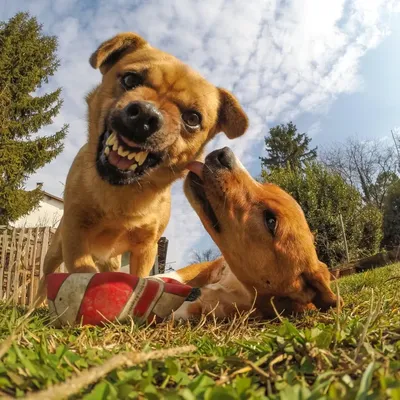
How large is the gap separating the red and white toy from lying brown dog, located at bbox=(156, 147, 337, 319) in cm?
53

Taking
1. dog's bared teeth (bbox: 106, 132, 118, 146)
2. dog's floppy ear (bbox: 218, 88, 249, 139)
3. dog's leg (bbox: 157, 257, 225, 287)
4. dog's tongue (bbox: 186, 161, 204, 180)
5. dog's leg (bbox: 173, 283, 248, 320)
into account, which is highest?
dog's floppy ear (bbox: 218, 88, 249, 139)

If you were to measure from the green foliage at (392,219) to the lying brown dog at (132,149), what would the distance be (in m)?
25.0

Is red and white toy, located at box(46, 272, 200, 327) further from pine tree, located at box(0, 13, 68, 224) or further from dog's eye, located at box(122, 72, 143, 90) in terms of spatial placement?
pine tree, located at box(0, 13, 68, 224)

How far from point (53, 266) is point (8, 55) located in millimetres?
20813

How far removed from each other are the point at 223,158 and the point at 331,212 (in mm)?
19302

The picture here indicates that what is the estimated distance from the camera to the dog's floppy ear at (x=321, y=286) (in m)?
3.37

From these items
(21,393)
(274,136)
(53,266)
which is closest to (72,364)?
(21,393)

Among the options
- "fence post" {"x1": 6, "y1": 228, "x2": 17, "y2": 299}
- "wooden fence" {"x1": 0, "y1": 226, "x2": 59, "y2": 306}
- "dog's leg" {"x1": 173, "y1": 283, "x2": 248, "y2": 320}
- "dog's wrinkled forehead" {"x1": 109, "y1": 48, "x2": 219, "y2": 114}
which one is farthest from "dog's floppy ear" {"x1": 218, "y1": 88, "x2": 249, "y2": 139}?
"fence post" {"x1": 6, "y1": 228, "x2": 17, "y2": 299}

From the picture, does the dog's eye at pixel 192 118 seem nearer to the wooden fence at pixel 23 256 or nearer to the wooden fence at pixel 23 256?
the wooden fence at pixel 23 256

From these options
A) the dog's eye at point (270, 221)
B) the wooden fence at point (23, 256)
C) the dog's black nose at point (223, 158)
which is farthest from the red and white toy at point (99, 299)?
the wooden fence at point (23, 256)

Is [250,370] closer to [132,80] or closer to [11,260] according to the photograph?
[132,80]

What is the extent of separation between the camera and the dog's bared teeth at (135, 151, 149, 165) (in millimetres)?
3750

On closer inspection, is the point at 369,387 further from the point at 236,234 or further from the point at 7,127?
the point at 7,127

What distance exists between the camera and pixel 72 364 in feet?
4.03
